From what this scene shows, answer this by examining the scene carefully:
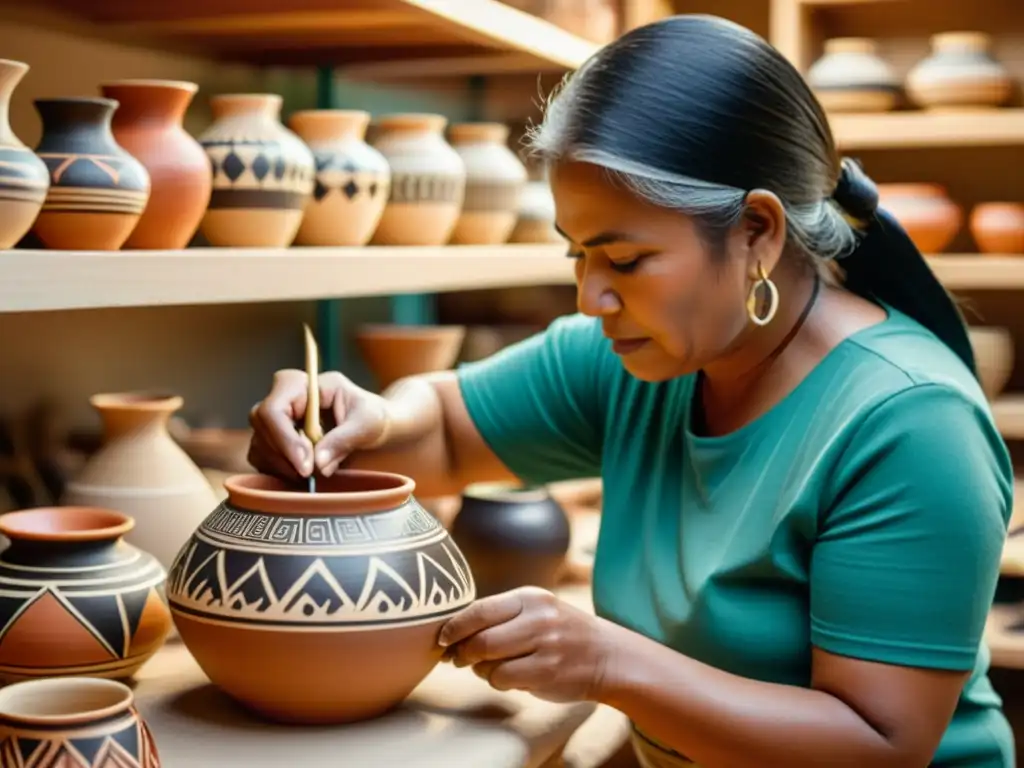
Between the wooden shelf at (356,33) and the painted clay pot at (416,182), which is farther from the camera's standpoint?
the painted clay pot at (416,182)

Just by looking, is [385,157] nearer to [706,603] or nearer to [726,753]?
[706,603]

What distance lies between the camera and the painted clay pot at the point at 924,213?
309 cm

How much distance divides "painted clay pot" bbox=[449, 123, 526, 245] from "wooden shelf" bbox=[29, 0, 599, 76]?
0.12 m

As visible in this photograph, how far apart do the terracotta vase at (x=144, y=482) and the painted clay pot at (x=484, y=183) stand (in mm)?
662

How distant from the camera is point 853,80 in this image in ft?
10.2

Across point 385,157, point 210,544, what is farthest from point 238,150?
point 210,544

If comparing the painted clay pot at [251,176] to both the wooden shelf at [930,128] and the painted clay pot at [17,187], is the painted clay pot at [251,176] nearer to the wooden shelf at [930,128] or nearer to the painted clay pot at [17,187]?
the painted clay pot at [17,187]

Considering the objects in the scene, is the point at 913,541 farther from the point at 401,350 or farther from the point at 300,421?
the point at 401,350

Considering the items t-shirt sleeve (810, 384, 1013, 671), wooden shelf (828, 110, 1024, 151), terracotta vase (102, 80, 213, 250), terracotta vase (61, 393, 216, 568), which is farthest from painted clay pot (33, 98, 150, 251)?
wooden shelf (828, 110, 1024, 151)

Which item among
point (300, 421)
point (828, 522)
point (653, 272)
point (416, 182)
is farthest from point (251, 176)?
point (828, 522)

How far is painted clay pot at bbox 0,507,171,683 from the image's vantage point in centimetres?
123

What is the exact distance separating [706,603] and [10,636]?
2.08 feet

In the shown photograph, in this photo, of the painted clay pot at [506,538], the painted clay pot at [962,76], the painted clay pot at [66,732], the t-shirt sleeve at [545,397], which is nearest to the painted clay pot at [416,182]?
the t-shirt sleeve at [545,397]

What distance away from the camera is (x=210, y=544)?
1229 mm
